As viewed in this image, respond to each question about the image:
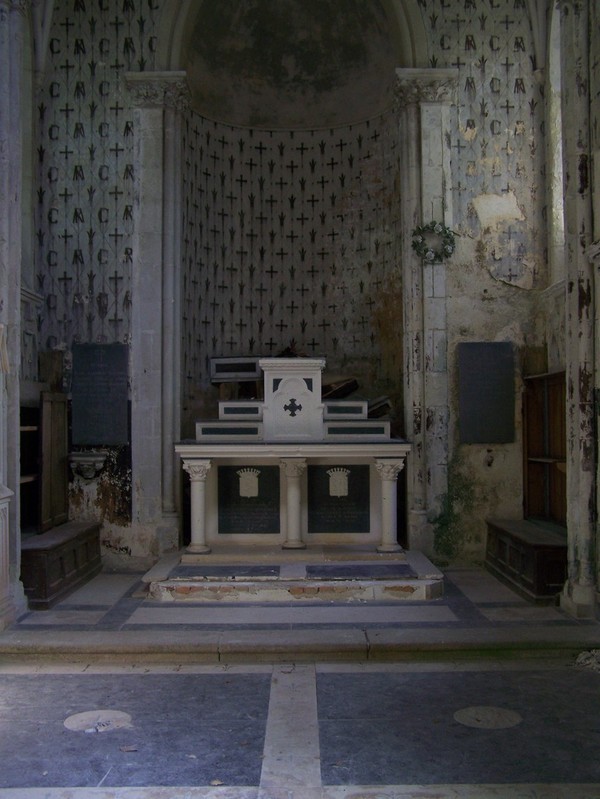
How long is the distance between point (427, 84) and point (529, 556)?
6132mm

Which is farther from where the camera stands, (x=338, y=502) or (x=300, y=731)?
(x=338, y=502)

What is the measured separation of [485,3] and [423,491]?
21.5 feet

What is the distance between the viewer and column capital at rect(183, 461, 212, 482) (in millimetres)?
8867

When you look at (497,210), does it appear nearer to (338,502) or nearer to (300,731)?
(338,502)

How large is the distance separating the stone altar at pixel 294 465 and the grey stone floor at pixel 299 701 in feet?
5.29

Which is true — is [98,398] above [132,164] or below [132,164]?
below

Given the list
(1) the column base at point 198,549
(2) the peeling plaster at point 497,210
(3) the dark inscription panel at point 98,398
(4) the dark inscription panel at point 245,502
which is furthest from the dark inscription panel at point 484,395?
(3) the dark inscription panel at point 98,398

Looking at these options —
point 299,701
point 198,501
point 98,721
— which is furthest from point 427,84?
point 98,721

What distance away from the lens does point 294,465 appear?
29.7 feet

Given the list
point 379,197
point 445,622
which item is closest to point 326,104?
point 379,197

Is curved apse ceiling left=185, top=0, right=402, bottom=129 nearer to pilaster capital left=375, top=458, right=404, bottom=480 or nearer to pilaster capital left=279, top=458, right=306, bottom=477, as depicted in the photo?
pilaster capital left=375, top=458, right=404, bottom=480

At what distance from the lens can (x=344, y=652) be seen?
21.0 feet

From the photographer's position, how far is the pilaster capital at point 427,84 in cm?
989

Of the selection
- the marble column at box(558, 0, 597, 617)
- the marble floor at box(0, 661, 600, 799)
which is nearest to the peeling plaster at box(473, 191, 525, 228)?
the marble column at box(558, 0, 597, 617)
